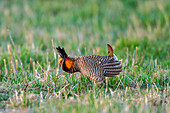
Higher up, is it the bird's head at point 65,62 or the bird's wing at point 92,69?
the bird's head at point 65,62

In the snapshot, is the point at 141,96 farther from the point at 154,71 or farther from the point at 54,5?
the point at 54,5

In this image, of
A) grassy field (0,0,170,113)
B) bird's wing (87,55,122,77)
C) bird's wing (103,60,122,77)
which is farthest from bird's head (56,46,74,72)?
bird's wing (103,60,122,77)

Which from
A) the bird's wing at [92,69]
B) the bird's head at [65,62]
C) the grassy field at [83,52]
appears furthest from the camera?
the bird's head at [65,62]

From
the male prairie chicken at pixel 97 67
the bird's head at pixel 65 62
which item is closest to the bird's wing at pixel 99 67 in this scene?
the male prairie chicken at pixel 97 67

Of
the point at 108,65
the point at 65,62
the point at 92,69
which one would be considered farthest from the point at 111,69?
the point at 65,62

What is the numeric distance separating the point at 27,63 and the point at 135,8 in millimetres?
6222

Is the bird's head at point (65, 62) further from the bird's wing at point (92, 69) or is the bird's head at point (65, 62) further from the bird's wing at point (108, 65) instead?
the bird's wing at point (108, 65)

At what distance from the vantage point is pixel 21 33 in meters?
9.20

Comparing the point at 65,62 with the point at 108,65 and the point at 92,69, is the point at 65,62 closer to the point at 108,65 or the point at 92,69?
the point at 92,69

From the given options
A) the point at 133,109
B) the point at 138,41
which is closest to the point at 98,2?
the point at 138,41

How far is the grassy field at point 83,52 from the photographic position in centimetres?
414

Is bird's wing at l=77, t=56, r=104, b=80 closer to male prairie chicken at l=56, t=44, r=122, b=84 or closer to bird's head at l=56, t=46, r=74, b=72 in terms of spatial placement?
male prairie chicken at l=56, t=44, r=122, b=84

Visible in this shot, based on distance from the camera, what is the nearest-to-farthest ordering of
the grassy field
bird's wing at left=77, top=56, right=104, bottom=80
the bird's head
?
1. the grassy field
2. bird's wing at left=77, top=56, right=104, bottom=80
3. the bird's head

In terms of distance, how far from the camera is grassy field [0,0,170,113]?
163 inches
